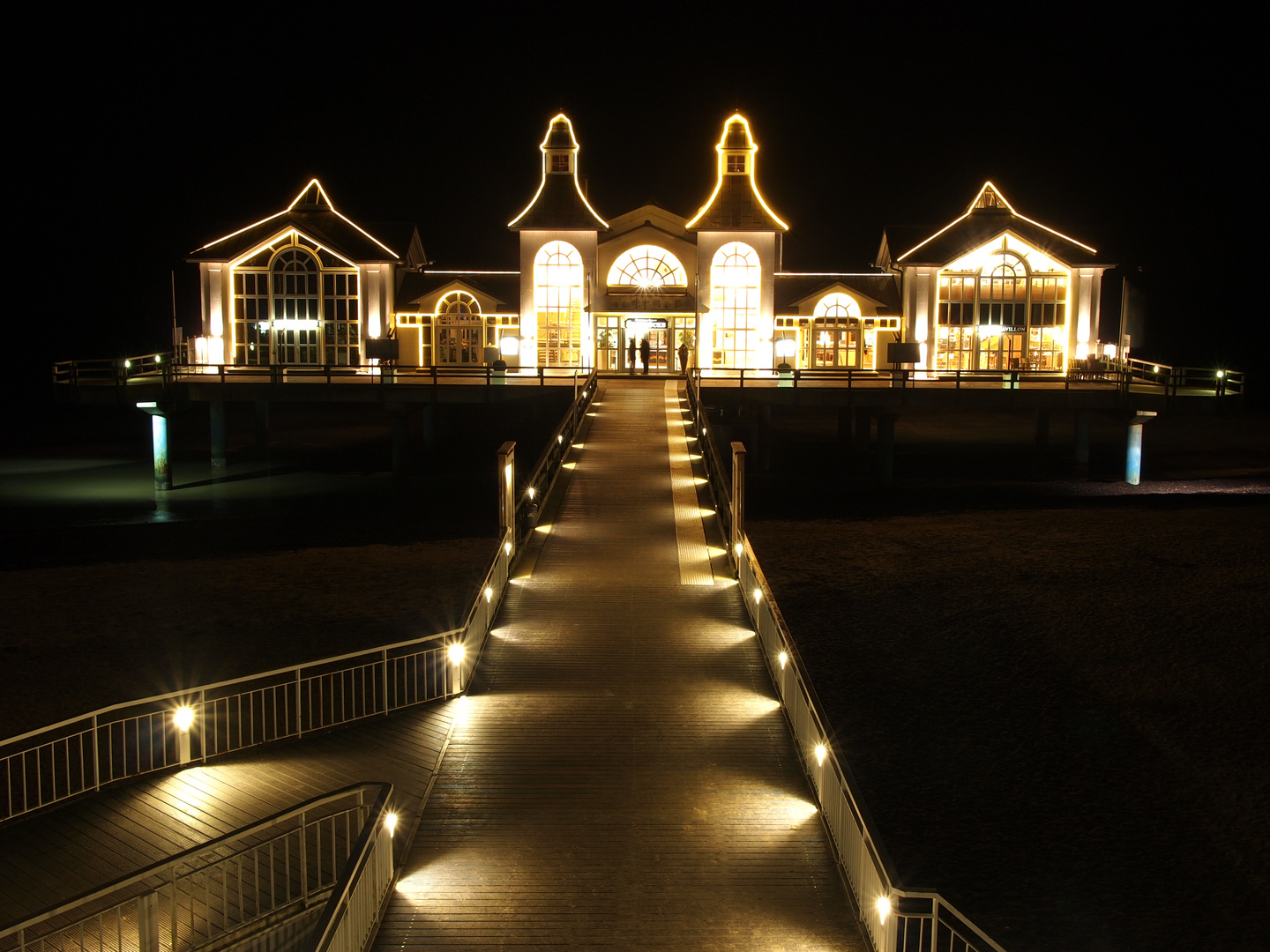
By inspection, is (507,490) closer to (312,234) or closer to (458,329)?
(458,329)

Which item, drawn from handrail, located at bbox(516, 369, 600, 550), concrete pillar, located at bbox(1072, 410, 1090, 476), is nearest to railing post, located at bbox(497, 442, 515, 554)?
handrail, located at bbox(516, 369, 600, 550)

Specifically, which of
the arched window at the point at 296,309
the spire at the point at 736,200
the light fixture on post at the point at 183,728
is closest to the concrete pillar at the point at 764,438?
the spire at the point at 736,200

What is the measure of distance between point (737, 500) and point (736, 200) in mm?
21794

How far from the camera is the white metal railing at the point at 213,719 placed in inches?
359

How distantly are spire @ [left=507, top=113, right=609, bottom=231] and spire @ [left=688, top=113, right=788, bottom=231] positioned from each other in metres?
3.32

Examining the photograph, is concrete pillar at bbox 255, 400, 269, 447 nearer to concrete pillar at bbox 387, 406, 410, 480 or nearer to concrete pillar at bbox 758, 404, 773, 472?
concrete pillar at bbox 387, 406, 410, 480

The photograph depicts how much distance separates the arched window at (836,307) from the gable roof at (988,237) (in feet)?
6.39

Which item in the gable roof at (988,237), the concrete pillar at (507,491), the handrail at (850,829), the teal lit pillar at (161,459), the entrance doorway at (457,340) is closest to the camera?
the handrail at (850,829)

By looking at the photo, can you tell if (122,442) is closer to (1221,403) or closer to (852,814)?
(1221,403)

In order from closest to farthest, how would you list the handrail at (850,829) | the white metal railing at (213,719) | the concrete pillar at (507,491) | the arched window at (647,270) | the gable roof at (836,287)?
1. the handrail at (850,829)
2. the white metal railing at (213,719)
3. the concrete pillar at (507,491)
4. the arched window at (647,270)
5. the gable roof at (836,287)

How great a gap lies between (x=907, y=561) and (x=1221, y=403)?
1424cm

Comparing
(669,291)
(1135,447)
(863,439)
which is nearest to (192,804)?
(1135,447)

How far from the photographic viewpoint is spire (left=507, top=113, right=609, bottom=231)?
33906 millimetres

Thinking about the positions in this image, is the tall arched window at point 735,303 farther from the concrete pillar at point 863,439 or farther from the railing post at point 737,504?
the railing post at point 737,504
